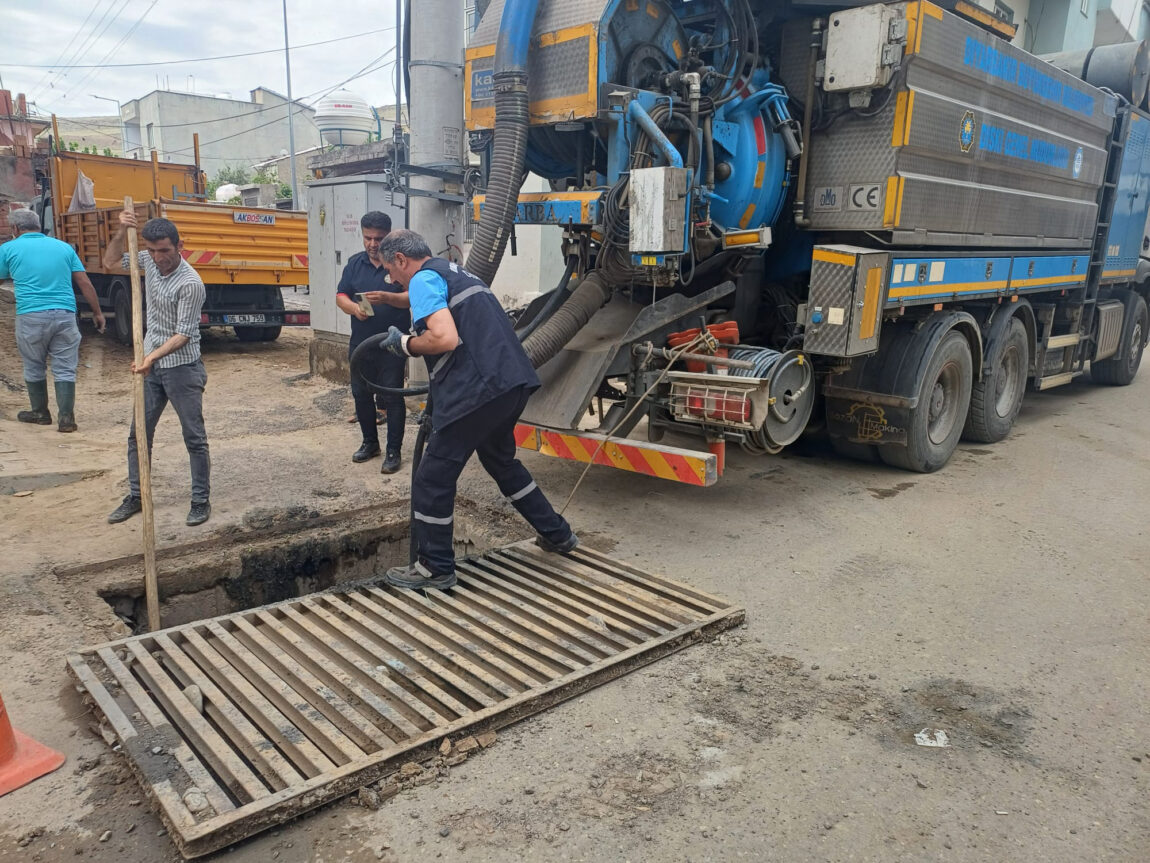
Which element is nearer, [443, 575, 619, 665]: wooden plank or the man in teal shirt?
[443, 575, 619, 665]: wooden plank

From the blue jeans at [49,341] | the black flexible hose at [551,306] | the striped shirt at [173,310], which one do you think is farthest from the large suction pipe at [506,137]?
the blue jeans at [49,341]

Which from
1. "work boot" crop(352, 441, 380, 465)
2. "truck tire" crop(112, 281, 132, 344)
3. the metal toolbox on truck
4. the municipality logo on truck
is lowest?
"work boot" crop(352, 441, 380, 465)

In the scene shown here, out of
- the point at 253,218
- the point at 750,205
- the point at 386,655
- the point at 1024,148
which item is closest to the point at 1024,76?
the point at 1024,148

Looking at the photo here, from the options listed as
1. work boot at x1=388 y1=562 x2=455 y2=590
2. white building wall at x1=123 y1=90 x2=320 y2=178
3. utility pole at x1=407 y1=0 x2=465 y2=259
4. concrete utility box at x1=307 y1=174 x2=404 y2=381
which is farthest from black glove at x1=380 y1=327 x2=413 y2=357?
white building wall at x1=123 y1=90 x2=320 y2=178

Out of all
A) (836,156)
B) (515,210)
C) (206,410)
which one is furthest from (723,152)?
(206,410)

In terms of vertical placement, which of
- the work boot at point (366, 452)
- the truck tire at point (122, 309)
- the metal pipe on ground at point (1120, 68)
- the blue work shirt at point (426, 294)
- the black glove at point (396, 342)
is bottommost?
the work boot at point (366, 452)

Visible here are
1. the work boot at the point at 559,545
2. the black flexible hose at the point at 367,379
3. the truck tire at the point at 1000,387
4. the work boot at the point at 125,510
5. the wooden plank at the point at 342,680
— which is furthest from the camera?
the truck tire at the point at 1000,387

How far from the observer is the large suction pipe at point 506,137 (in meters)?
4.68

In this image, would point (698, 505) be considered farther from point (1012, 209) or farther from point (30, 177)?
point (30, 177)

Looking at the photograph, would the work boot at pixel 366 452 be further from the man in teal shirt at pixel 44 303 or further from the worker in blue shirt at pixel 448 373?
the man in teal shirt at pixel 44 303

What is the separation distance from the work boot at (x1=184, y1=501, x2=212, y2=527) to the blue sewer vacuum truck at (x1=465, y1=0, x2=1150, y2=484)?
191 centimetres

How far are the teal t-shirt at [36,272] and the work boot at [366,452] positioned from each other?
3.01 meters

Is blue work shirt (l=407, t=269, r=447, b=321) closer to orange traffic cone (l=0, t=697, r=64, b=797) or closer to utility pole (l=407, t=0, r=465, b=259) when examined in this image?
orange traffic cone (l=0, t=697, r=64, b=797)

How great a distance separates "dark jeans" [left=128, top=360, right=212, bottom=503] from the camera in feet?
15.6
